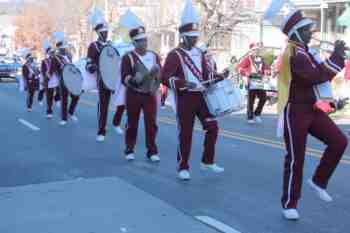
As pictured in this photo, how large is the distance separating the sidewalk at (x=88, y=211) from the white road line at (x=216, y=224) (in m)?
0.09

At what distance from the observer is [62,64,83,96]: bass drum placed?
52.9 feet

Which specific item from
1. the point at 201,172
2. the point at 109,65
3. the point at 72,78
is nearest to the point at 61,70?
the point at 72,78

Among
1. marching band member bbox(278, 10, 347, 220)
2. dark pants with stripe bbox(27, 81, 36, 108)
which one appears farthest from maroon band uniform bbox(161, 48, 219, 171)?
dark pants with stripe bbox(27, 81, 36, 108)

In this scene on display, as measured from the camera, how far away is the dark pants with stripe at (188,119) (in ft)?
29.9

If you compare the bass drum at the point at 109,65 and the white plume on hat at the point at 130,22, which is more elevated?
the white plume on hat at the point at 130,22

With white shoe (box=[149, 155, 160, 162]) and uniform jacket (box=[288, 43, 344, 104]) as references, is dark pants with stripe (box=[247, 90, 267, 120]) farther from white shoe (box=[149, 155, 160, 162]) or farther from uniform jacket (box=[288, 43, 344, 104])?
uniform jacket (box=[288, 43, 344, 104])

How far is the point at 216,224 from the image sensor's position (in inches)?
270

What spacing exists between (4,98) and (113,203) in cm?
2013

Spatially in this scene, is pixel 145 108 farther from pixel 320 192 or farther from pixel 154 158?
pixel 320 192

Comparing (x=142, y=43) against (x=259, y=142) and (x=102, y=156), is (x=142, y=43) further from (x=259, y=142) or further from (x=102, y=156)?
(x=259, y=142)

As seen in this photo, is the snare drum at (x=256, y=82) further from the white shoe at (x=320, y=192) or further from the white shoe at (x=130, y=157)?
the white shoe at (x=320, y=192)

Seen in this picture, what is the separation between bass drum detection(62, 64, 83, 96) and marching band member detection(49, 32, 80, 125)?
0.45 feet

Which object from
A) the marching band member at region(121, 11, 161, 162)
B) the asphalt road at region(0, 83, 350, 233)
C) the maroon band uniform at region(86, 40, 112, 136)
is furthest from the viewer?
the maroon band uniform at region(86, 40, 112, 136)

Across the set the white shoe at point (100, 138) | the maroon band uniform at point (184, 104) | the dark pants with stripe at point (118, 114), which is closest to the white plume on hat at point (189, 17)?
the maroon band uniform at point (184, 104)
